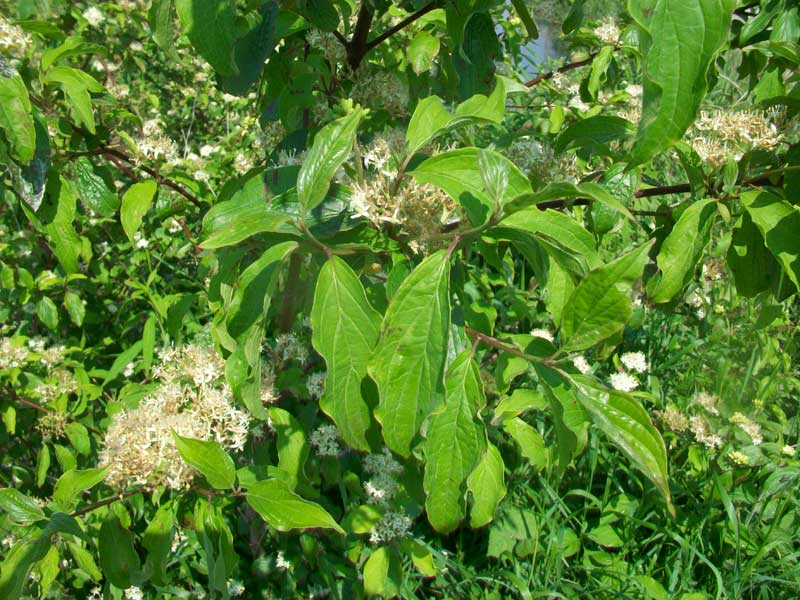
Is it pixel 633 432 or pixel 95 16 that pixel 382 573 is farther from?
pixel 95 16

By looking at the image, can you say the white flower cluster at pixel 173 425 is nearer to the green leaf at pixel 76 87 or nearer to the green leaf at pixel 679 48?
the green leaf at pixel 76 87

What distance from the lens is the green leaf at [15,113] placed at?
94cm

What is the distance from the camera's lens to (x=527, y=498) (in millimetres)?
2084

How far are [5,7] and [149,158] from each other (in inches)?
39.0

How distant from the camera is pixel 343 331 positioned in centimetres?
72

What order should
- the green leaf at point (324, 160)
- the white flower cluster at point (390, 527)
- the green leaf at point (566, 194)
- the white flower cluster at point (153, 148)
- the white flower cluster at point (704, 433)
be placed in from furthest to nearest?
1. the white flower cluster at point (704, 433)
2. the white flower cluster at point (390, 527)
3. the white flower cluster at point (153, 148)
4. the green leaf at point (324, 160)
5. the green leaf at point (566, 194)

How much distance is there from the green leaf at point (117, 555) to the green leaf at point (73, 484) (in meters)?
0.07

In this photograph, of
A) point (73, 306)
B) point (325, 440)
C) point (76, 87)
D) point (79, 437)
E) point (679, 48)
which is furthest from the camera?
point (73, 306)

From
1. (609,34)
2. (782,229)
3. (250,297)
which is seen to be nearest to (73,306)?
(250,297)

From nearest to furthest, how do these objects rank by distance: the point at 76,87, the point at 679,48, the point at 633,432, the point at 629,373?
the point at 679,48
the point at 633,432
the point at 76,87
the point at 629,373

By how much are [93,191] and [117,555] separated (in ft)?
2.21

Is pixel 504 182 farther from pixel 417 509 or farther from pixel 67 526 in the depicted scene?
pixel 417 509

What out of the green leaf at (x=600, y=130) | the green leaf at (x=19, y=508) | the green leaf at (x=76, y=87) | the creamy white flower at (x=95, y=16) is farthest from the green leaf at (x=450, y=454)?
the creamy white flower at (x=95, y=16)

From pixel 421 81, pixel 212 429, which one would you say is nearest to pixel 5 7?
pixel 421 81
